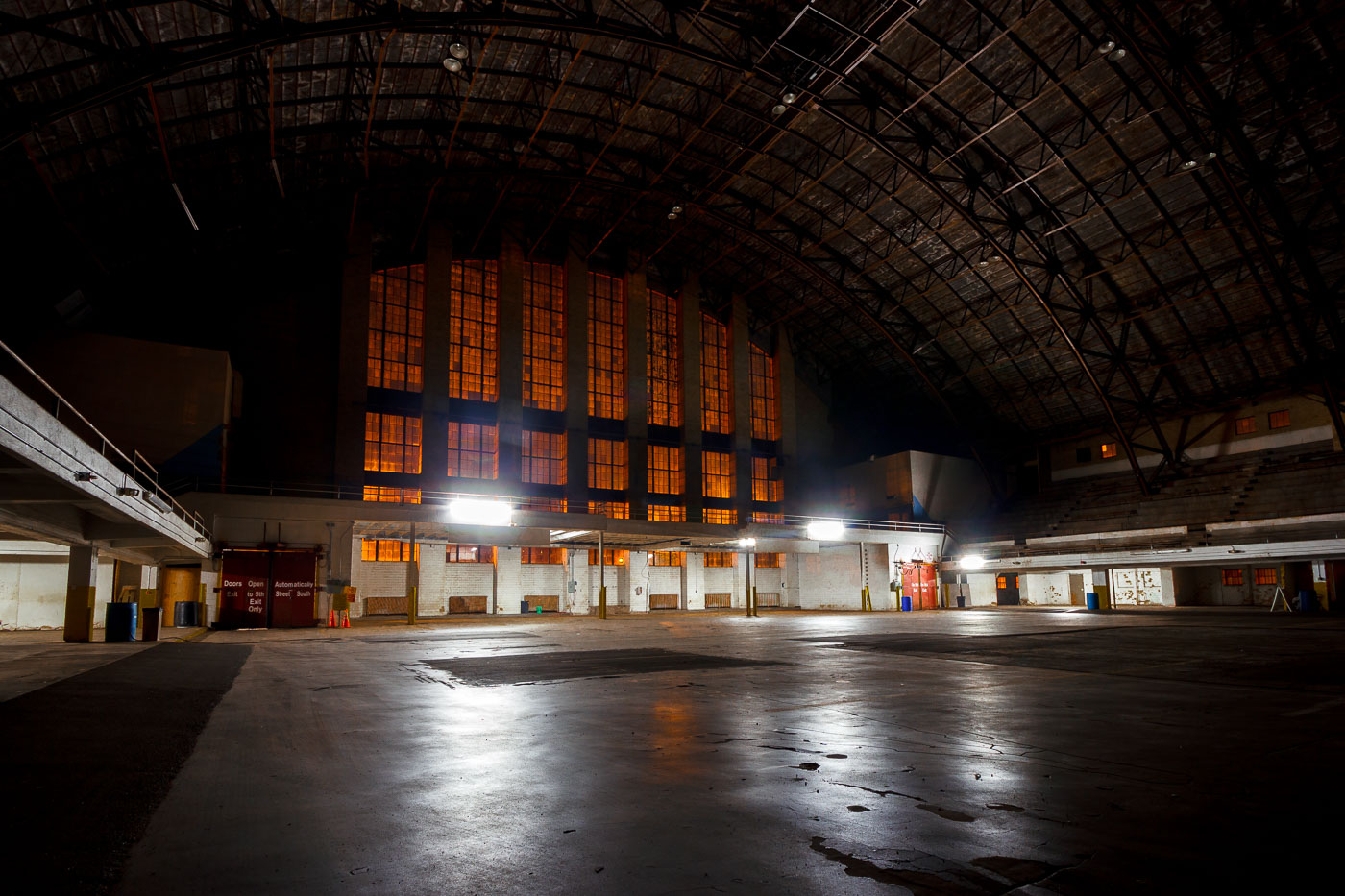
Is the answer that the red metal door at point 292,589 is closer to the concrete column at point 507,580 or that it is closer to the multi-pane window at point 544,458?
the concrete column at point 507,580

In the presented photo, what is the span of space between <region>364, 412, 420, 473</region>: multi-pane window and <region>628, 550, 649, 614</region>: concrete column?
14.5 meters

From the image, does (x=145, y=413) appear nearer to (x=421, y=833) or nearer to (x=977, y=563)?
(x=421, y=833)

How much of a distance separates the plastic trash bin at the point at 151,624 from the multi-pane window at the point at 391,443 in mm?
18882

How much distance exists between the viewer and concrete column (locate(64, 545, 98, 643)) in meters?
22.1

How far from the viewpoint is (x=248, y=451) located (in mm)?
38812

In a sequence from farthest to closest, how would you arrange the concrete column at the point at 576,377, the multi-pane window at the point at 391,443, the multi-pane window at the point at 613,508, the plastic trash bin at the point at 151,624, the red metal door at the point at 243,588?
the multi-pane window at the point at 613,508, the concrete column at the point at 576,377, the multi-pane window at the point at 391,443, the red metal door at the point at 243,588, the plastic trash bin at the point at 151,624

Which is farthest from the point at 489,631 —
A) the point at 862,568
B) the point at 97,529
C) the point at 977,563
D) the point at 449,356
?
the point at 977,563

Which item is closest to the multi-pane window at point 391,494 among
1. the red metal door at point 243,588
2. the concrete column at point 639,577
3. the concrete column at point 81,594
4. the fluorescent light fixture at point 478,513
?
the fluorescent light fixture at point 478,513

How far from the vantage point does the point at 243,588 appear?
31.7 metres

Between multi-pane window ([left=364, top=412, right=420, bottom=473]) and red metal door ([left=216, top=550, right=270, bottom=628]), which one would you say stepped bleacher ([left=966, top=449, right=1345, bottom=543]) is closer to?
multi-pane window ([left=364, top=412, right=420, bottom=473])

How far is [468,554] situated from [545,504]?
18.8ft

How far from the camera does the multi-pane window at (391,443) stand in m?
42.2

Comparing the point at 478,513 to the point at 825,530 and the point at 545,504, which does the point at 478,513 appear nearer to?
the point at 545,504

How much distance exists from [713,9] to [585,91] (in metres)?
7.89
